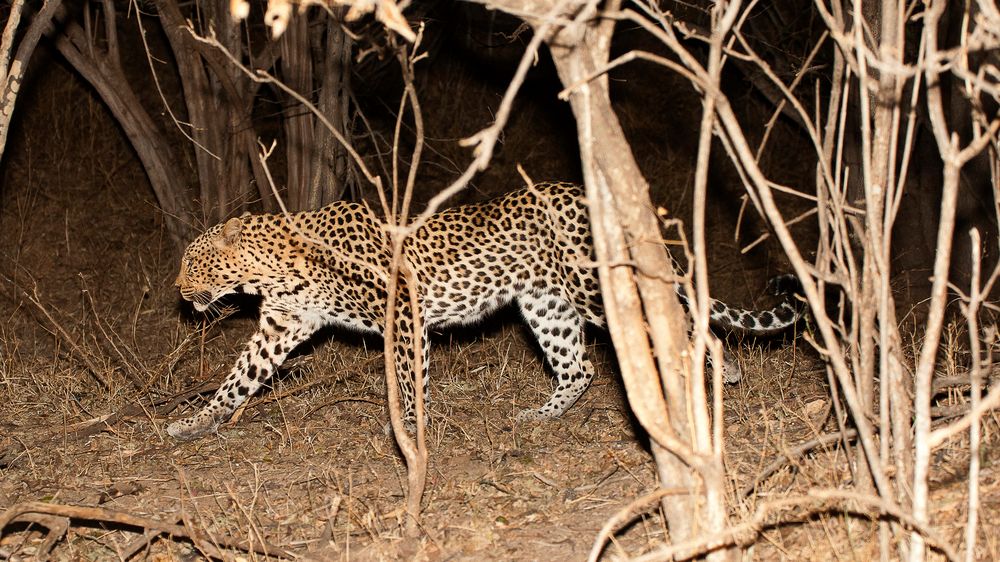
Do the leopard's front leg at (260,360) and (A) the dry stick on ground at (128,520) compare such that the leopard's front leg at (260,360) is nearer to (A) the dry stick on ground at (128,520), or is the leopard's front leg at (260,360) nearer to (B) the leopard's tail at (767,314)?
(A) the dry stick on ground at (128,520)

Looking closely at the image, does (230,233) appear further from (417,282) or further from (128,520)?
(128,520)

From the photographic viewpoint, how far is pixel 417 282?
6441 mm

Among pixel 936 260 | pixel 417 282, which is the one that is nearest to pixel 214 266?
pixel 417 282

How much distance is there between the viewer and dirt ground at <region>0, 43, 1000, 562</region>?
452 centimetres

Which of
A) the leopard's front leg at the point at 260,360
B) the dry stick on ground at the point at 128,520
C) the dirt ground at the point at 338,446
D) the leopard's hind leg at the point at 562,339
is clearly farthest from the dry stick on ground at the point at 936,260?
the leopard's front leg at the point at 260,360

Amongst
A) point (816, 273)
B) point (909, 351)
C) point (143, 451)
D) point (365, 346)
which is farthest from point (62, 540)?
point (909, 351)

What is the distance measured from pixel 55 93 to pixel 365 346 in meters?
5.09

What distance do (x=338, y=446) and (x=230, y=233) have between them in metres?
1.42

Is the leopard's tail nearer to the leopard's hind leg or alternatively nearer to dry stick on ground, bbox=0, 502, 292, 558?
the leopard's hind leg

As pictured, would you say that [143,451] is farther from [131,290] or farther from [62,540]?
[131,290]

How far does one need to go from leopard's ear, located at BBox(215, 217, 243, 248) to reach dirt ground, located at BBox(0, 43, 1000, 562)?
0.66m

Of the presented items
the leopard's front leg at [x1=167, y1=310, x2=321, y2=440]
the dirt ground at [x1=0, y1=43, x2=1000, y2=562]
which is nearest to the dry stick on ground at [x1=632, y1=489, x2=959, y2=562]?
the dirt ground at [x1=0, y1=43, x2=1000, y2=562]

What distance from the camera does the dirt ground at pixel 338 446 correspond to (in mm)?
4516

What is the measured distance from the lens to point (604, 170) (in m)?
3.51
